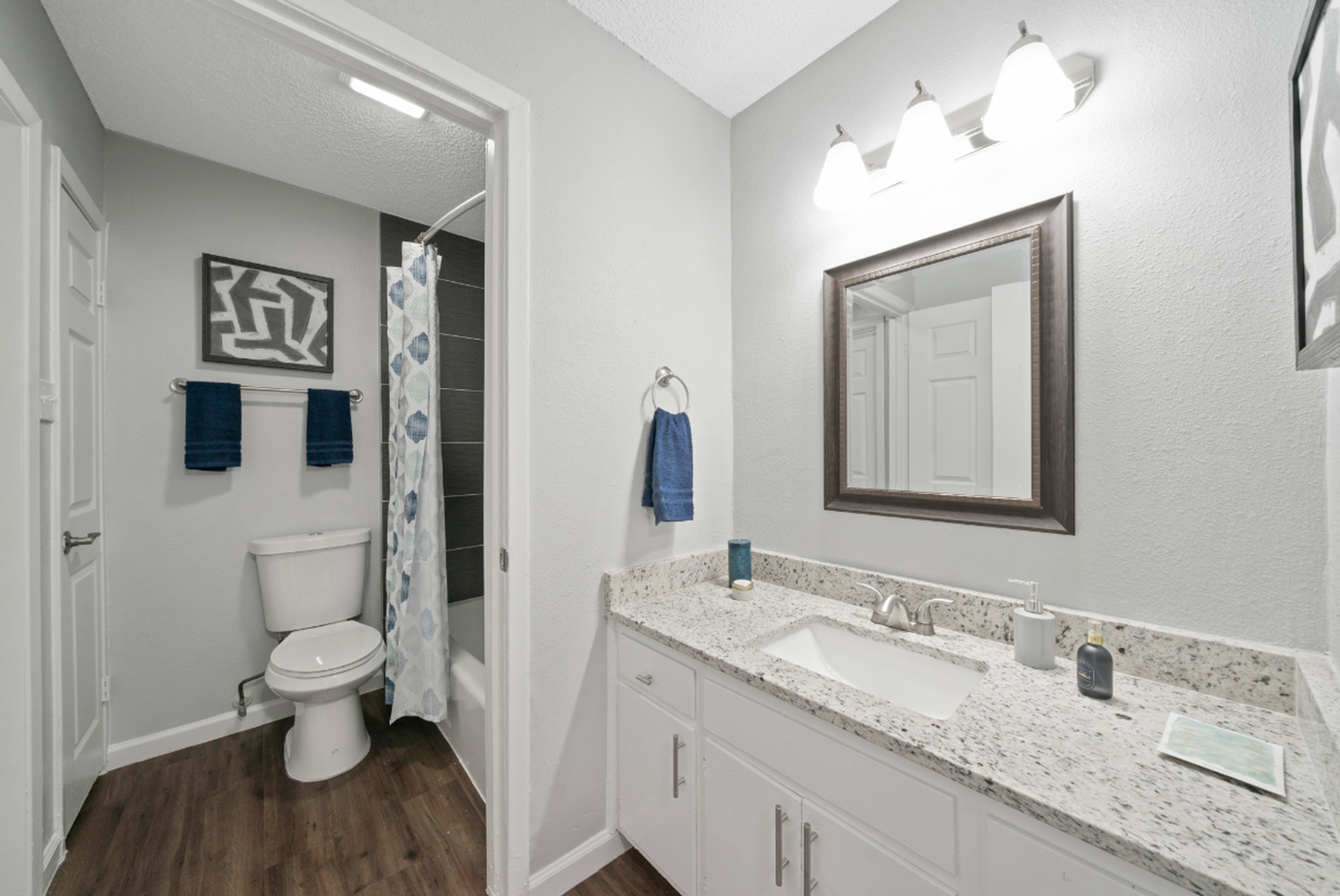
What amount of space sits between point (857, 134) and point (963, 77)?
0.28 meters

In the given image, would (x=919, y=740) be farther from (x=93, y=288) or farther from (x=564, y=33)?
(x=93, y=288)

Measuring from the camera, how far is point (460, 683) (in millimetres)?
1839

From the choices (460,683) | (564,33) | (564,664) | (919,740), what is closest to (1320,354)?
(919,740)

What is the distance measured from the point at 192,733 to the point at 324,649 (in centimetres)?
62

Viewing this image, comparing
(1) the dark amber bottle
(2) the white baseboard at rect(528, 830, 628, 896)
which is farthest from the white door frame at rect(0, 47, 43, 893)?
(1) the dark amber bottle

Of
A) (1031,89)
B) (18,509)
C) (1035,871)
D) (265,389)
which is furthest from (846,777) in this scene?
(265,389)

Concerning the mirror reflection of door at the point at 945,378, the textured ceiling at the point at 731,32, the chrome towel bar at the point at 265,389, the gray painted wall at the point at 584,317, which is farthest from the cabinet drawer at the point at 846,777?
the textured ceiling at the point at 731,32

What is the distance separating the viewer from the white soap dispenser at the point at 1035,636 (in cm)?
101

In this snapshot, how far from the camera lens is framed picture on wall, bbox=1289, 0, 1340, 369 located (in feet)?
1.95

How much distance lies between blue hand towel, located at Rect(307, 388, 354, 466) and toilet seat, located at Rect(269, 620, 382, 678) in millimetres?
713

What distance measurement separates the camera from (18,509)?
1.17 metres

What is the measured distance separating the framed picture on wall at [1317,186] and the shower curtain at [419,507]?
210 cm

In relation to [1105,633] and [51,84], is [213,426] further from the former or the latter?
[1105,633]

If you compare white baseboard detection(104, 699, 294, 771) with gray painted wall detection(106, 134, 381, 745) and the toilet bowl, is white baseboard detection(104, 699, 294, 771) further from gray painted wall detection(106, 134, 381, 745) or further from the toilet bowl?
the toilet bowl
